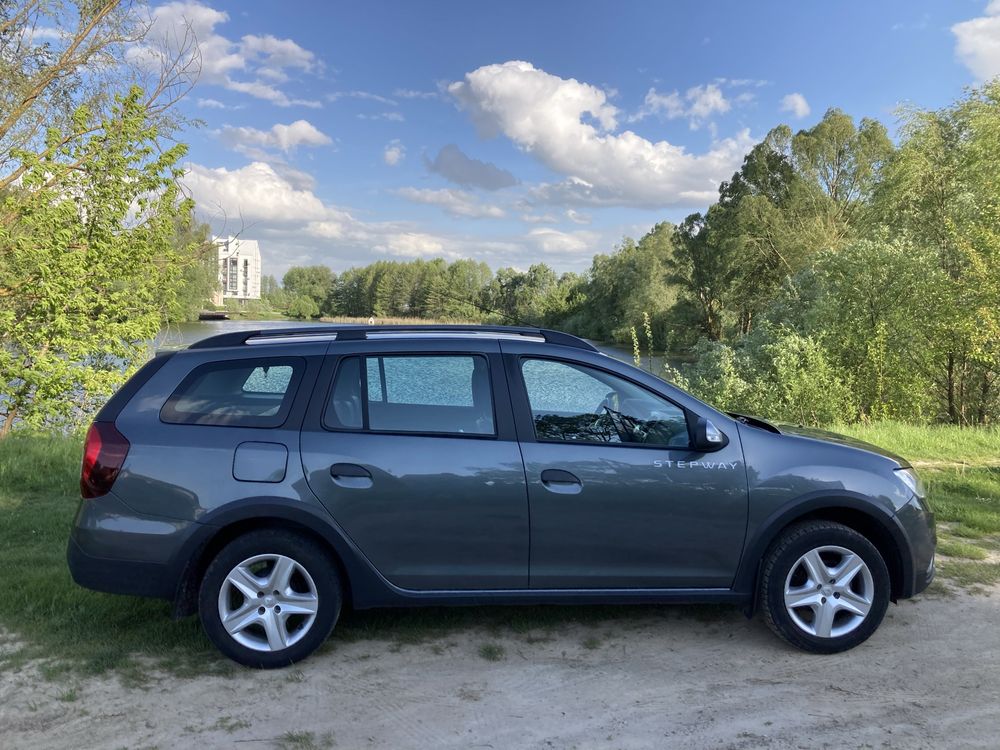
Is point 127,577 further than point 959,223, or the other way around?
point 959,223

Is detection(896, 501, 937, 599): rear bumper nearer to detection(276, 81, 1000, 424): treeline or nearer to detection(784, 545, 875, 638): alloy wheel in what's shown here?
detection(784, 545, 875, 638): alloy wheel

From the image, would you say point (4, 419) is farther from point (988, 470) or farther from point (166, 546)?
point (988, 470)

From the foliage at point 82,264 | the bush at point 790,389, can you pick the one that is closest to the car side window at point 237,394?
the foliage at point 82,264

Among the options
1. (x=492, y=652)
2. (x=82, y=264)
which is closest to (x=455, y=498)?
(x=492, y=652)

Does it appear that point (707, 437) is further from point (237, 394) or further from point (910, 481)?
point (237, 394)

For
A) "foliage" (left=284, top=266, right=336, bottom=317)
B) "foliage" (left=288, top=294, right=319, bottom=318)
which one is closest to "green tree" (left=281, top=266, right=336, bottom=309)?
"foliage" (left=284, top=266, right=336, bottom=317)

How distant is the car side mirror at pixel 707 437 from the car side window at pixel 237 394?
6.76ft

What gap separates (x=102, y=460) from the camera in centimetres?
339

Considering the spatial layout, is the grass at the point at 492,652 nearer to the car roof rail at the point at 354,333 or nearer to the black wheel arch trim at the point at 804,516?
the black wheel arch trim at the point at 804,516

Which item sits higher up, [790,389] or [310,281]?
[310,281]

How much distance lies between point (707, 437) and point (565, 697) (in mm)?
1410

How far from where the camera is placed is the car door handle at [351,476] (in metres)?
3.39

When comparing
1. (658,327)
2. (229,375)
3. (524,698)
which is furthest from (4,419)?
(658,327)

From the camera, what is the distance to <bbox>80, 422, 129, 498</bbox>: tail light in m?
3.37
